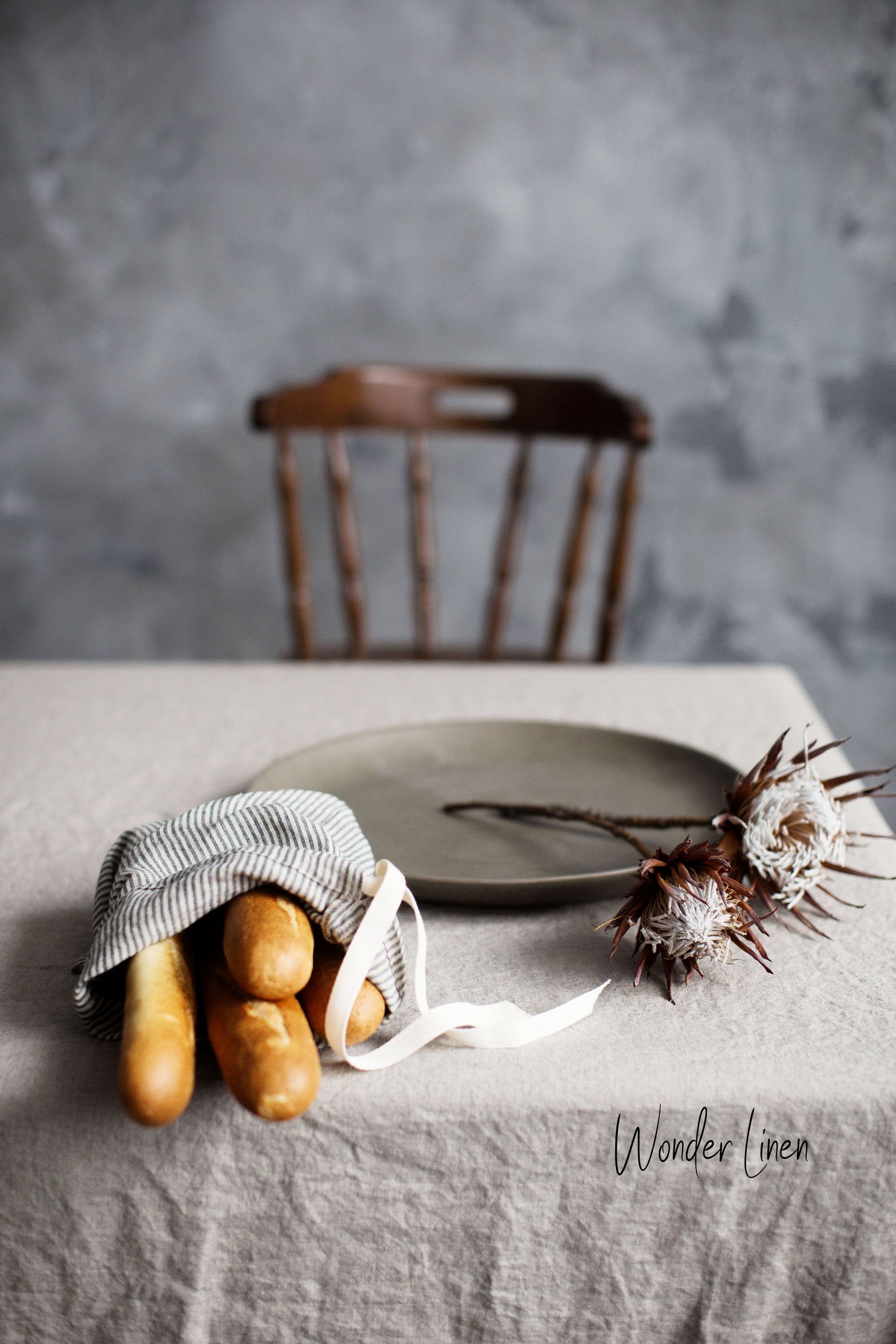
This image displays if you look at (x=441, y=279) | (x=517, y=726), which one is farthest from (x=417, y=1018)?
(x=441, y=279)

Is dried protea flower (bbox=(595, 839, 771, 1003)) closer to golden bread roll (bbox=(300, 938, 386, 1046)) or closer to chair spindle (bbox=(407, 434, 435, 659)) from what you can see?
golden bread roll (bbox=(300, 938, 386, 1046))

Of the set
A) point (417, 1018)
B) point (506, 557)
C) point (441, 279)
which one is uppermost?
point (441, 279)

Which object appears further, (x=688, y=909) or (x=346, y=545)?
(x=346, y=545)

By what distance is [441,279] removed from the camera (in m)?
1.89

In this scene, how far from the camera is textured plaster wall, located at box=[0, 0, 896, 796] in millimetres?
Result: 1783

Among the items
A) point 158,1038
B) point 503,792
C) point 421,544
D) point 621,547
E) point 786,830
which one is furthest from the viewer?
point 421,544

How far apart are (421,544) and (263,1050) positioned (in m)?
1.14

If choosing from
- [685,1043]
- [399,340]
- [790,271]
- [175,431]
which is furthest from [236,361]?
[685,1043]

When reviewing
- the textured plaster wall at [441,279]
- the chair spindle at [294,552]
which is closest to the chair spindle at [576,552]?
the chair spindle at [294,552]

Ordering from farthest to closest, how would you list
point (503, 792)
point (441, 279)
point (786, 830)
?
point (441, 279) < point (503, 792) < point (786, 830)

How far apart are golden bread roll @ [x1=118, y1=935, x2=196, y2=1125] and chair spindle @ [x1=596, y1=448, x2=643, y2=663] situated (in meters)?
0.99

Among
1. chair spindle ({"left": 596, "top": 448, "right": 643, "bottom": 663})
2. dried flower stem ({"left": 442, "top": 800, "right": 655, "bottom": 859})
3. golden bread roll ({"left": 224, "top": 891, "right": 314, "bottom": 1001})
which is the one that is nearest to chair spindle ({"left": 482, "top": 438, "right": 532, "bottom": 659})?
chair spindle ({"left": 596, "top": 448, "right": 643, "bottom": 663})

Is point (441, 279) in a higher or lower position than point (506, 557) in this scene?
higher

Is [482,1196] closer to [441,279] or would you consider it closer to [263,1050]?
[263,1050]
